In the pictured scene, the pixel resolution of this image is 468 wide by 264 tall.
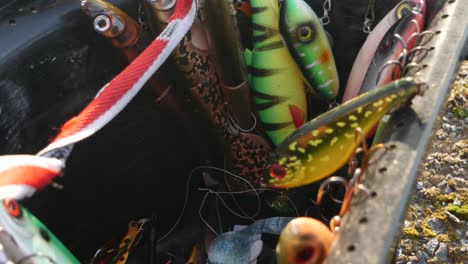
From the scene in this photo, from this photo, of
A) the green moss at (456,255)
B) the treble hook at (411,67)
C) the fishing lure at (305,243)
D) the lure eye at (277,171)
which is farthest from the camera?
the green moss at (456,255)

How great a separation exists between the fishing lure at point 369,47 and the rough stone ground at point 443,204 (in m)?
0.26

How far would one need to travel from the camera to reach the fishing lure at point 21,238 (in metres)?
0.63

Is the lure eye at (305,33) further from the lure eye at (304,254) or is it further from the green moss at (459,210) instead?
the green moss at (459,210)

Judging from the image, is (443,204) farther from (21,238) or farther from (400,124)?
(21,238)

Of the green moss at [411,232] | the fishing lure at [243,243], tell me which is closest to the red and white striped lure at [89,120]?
the fishing lure at [243,243]

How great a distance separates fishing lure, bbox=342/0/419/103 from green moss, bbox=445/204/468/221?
1.67 feet

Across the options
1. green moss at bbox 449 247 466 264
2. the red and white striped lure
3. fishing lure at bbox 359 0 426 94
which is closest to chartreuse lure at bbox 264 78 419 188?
fishing lure at bbox 359 0 426 94

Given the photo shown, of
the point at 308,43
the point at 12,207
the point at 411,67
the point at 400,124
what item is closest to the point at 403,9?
the point at 308,43

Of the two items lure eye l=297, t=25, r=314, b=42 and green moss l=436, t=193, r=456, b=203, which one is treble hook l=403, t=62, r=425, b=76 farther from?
green moss l=436, t=193, r=456, b=203

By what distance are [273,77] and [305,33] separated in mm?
111

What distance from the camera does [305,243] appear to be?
0.58 m

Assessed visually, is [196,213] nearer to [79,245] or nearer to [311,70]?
[79,245]

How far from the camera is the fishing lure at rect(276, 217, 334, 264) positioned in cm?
57

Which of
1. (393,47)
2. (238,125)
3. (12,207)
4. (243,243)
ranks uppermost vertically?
(393,47)
